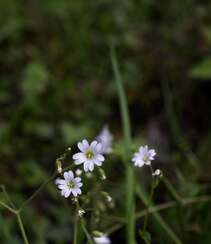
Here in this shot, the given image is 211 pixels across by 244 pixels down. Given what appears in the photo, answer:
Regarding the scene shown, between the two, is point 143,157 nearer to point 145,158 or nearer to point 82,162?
point 145,158

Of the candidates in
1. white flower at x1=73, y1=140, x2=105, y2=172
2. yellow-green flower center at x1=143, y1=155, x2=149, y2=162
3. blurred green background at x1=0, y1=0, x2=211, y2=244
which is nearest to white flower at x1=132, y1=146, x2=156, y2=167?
yellow-green flower center at x1=143, y1=155, x2=149, y2=162

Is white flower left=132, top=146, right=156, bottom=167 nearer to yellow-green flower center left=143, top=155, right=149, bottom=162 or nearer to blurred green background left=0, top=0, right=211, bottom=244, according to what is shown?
yellow-green flower center left=143, top=155, right=149, bottom=162

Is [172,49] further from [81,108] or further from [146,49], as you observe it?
[81,108]

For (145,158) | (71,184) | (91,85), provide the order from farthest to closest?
(91,85), (145,158), (71,184)

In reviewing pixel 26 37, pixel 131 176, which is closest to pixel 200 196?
pixel 131 176

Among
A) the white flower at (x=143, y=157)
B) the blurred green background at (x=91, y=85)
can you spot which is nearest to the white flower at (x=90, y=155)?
the white flower at (x=143, y=157)

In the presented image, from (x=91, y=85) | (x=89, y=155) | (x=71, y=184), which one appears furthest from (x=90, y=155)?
(x=91, y=85)

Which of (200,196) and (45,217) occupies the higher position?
(45,217)

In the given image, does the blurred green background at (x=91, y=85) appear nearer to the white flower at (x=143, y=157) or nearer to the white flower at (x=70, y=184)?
the white flower at (x=143, y=157)
